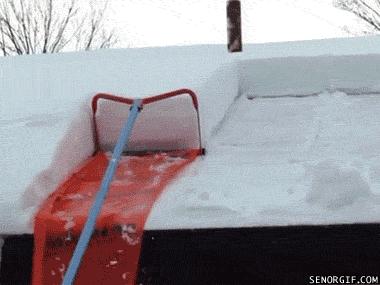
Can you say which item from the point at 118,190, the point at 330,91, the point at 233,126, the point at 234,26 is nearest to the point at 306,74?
the point at 330,91

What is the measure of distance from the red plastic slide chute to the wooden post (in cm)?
251

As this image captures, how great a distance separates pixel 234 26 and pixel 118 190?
11.5 ft

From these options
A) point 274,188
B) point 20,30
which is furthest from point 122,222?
point 20,30

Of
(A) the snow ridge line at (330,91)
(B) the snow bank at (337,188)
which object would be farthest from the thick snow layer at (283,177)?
(A) the snow ridge line at (330,91)

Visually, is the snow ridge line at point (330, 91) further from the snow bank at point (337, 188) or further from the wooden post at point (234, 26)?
the snow bank at point (337, 188)

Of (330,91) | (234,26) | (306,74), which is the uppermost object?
(234,26)

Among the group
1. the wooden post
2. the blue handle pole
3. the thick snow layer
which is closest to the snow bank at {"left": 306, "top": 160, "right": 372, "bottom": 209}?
the thick snow layer

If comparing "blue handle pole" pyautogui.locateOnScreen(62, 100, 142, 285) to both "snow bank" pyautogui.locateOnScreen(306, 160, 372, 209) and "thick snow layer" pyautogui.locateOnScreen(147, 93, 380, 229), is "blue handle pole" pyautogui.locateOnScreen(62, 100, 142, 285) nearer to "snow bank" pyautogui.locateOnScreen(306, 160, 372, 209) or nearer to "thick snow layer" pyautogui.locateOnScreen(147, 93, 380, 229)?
"thick snow layer" pyautogui.locateOnScreen(147, 93, 380, 229)

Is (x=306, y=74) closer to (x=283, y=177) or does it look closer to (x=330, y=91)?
(x=330, y=91)

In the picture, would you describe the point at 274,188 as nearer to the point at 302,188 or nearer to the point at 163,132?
the point at 302,188

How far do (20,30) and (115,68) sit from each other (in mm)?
13170

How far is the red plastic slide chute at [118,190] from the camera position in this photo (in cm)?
206

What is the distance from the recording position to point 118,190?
94.1 inches

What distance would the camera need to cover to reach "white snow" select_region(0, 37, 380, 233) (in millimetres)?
2111
